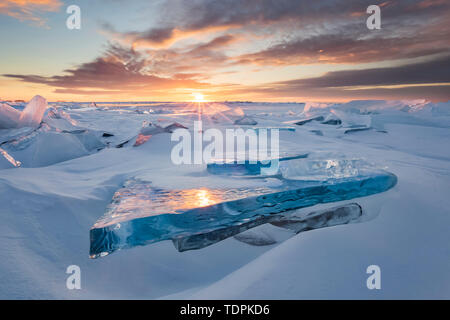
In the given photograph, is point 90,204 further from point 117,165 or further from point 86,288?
point 117,165

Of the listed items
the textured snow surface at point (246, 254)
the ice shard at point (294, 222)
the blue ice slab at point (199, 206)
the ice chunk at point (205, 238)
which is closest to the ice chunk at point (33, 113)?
the textured snow surface at point (246, 254)

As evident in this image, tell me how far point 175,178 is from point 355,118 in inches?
427

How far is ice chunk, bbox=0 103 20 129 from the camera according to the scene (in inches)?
201

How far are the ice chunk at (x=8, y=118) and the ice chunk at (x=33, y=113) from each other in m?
0.12

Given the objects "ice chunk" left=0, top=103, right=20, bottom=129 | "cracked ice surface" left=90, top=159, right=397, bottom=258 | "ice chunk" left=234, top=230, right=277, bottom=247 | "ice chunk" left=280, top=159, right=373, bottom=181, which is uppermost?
"ice chunk" left=0, top=103, right=20, bottom=129

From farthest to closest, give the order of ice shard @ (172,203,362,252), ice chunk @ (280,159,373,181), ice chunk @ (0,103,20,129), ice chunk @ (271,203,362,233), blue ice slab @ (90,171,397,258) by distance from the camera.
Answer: ice chunk @ (0,103,20,129) → ice chunk @ (280,159,373,181) → ice chunk @ (271,203,362,233) → ice shard @ (172,203,362,252) → blue ice slab @ (90,171,397,258)

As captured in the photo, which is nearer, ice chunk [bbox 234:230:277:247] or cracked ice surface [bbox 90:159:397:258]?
cracked ice surface [bbox 90:159:397:258]

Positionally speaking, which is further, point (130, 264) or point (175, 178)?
point (175, 178)

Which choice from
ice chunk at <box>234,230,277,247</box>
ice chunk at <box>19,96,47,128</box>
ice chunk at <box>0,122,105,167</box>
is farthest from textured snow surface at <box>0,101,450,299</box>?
ice chunk at <box>19,96,47,128</box>

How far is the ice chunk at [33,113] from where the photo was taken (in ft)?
18.3

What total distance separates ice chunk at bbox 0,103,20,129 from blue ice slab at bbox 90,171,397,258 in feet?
17.3

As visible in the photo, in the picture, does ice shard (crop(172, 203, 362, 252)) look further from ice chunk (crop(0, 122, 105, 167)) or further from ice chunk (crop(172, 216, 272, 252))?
ice chunk (crop(0, 122, 105, 167))

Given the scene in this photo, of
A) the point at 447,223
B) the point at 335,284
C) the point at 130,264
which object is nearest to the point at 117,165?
the point at 130,264
